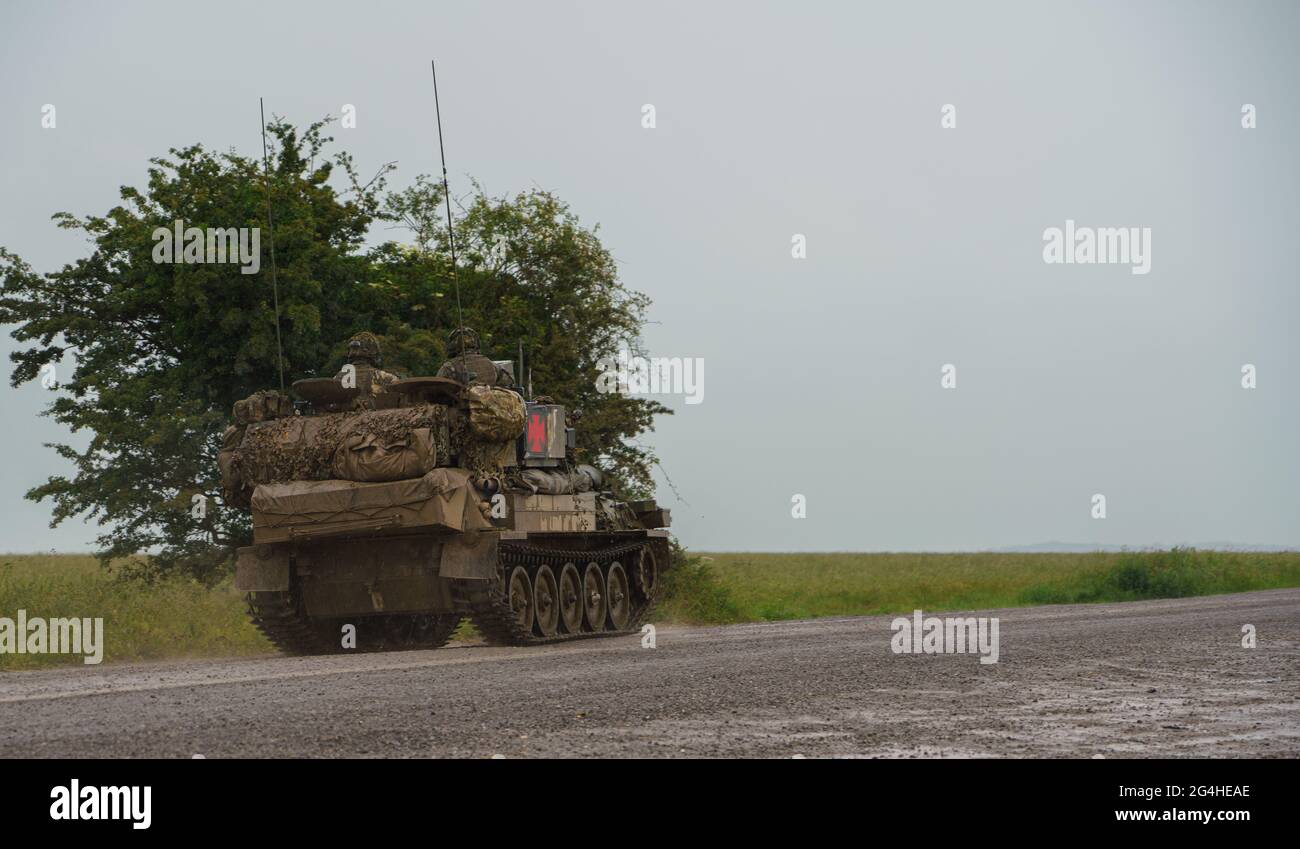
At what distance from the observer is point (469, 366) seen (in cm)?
2055

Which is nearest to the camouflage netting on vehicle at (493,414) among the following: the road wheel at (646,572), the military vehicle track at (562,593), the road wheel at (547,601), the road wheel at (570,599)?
the military vehicle track at (562,593)

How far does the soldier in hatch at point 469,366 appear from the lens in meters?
19.9

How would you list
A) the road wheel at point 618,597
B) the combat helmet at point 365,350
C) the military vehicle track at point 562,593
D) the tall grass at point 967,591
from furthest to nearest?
1. the tall grass at point 967,591
2. the road wheel at point 618,597
3. the combat helmet at point 365,350
4. the military vehicle track at point 562,593

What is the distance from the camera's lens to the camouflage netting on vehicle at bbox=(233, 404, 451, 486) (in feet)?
60.9

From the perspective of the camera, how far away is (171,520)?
77.9 ft

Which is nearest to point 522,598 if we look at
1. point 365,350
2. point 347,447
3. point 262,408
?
point 347,447

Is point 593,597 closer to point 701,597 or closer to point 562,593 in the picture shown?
point 562,593

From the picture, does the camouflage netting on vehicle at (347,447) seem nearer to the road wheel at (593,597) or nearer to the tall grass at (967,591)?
the road wheel at (593,597)

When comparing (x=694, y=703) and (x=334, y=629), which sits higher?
(x=694, y=703)

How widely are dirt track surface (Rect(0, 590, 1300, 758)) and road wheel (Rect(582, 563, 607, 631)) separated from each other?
171 inches

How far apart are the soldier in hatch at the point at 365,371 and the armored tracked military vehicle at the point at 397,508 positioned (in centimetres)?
3

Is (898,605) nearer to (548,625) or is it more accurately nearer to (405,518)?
(548,625)

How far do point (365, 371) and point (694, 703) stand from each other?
10332mm
